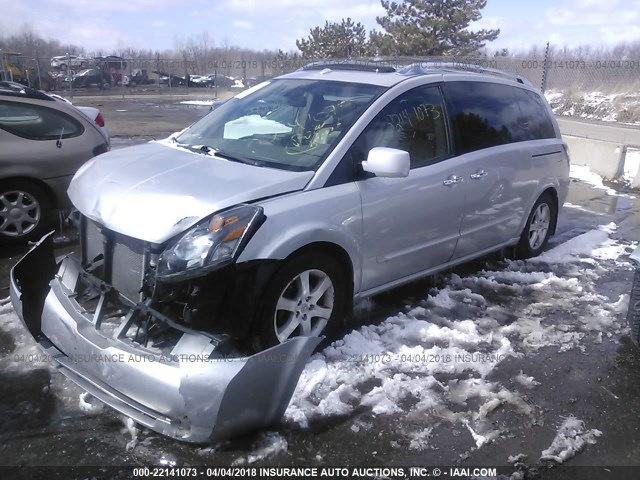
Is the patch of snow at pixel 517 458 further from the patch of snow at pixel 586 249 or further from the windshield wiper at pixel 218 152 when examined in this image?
the patch of snow at pixel 586 249

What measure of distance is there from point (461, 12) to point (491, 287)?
26768 mm

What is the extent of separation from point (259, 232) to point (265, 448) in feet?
3.73

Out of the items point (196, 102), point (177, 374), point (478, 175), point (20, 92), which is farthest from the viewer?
point (196, 102)

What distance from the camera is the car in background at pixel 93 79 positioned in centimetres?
3270

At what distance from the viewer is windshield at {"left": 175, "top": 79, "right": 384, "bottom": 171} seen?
386 centimetres

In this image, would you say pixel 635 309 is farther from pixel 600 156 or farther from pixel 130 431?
pixel 600 156

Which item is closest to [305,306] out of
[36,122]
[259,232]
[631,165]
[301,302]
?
[301,302]

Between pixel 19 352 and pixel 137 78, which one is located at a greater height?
pixel 137 78

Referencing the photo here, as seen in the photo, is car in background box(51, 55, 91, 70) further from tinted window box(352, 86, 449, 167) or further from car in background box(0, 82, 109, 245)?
tinted window box(352, 86, 449, 167)

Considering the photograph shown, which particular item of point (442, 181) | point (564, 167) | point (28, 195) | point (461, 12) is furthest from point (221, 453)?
point (461, 12)

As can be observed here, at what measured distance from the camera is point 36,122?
19.6ft

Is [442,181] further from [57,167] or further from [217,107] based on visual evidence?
[57,167]

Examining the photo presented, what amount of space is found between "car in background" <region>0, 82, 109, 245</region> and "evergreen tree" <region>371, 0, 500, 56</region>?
25.0m

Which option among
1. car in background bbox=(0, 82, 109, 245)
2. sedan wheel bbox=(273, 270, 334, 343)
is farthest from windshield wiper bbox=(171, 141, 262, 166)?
car in background bbox=(0, 82, 109, 245)
